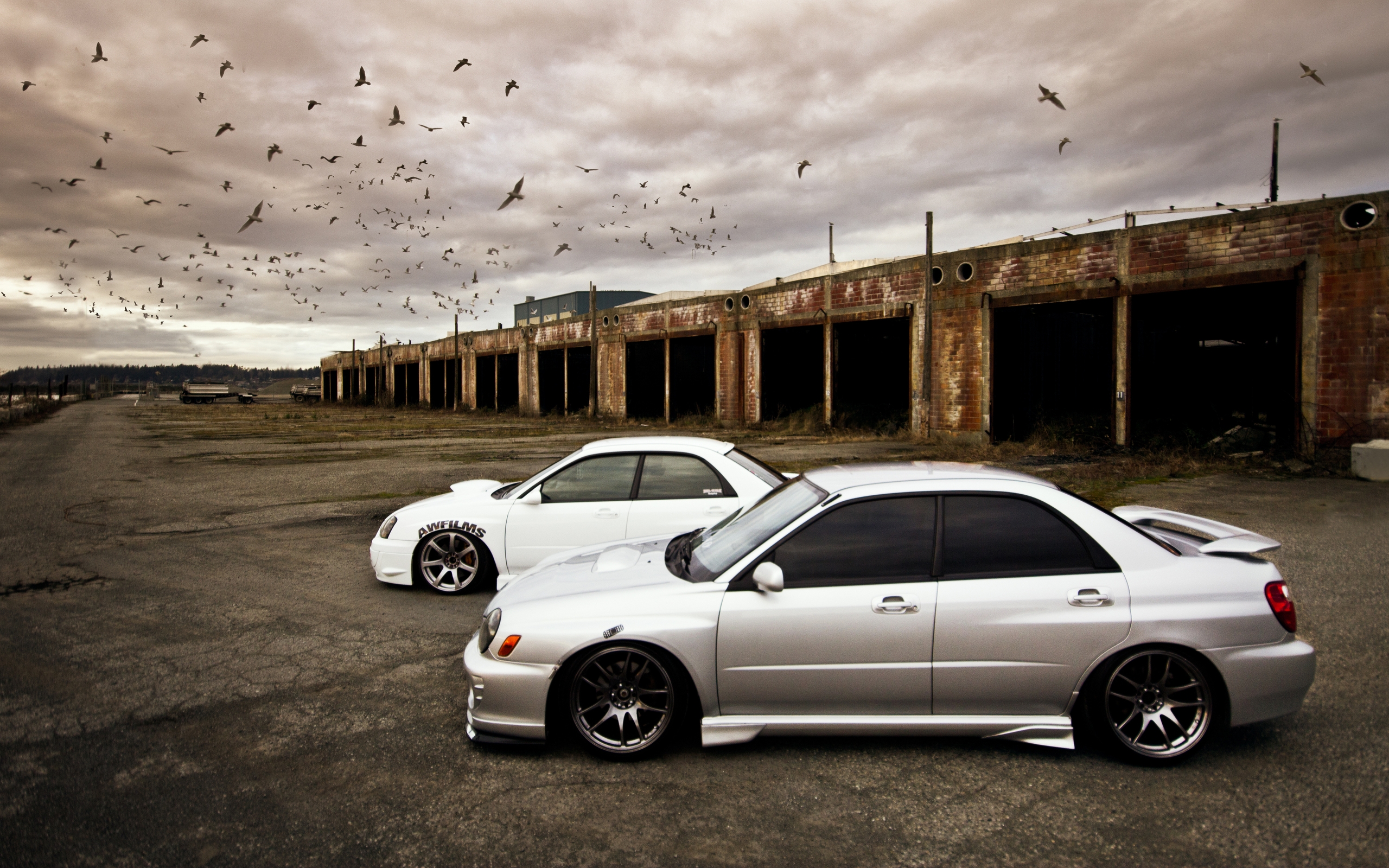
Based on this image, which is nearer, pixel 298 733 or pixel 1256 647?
pixel 1256 647

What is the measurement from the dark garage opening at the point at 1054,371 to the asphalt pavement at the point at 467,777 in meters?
13.5

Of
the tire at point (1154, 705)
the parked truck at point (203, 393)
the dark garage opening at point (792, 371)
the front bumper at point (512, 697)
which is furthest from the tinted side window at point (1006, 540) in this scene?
the parked truck at point (203, 393)

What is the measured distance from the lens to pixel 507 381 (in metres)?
43.3

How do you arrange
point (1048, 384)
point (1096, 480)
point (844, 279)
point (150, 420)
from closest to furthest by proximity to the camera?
point (1096, 480), point (844, 279), point (1048, 384), point (150, 420)

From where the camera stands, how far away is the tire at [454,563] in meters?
6.44

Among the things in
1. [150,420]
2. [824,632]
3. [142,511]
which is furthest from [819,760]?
[150,420]

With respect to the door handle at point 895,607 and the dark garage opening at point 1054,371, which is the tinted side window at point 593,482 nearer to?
the door handle at point 895,607

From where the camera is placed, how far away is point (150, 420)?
120 ft

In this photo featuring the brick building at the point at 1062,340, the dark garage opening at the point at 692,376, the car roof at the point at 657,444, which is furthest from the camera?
the dark garage opening at the point at 692,376

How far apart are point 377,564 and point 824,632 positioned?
4.52m

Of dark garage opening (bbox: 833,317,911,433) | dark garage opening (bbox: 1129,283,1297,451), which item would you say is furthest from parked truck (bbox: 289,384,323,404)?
dark garage opening (bbox: 1129,283,1297,451)

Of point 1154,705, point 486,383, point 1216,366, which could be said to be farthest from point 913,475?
point 486,383

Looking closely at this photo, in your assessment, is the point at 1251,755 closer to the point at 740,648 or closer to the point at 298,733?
the point at 740,648

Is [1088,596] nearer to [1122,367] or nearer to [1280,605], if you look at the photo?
[1280,605]
